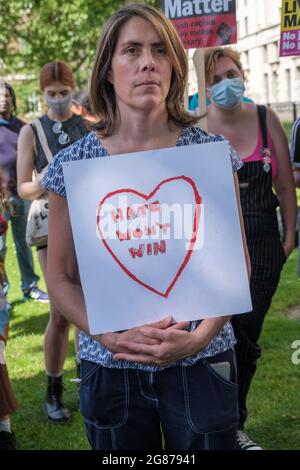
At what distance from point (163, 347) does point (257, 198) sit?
1.77 m

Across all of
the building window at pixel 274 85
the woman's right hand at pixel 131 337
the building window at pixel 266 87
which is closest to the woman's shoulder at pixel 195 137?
the woman's right hand at pixel 131 337

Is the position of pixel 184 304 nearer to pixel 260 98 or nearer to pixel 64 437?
pixel 64 437

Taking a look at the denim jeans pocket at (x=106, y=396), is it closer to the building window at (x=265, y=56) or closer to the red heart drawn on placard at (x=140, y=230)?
the red heart drawn on placard at (x=140, y=230)

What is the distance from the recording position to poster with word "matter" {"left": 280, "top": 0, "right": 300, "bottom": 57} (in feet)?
12.8

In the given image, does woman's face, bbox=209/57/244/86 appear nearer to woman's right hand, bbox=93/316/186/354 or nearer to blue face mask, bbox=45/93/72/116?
blue face mask, bbox=45/93/72/116

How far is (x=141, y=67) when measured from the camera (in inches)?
87.7

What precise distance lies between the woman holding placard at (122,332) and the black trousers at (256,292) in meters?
1.45

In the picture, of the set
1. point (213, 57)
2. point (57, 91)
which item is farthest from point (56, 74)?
point (213, 57)

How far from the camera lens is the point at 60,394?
15.3ft

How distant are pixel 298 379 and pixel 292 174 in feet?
5.94

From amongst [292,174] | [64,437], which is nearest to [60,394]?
[64,437]

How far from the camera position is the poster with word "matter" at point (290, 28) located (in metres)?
3.90

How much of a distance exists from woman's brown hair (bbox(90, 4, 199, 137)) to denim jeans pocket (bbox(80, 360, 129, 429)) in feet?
2.23

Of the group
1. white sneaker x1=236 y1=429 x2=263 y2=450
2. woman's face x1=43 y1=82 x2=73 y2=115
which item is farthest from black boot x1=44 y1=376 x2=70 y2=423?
woman's face x1=43 y1=82 x2=73 y2=115
